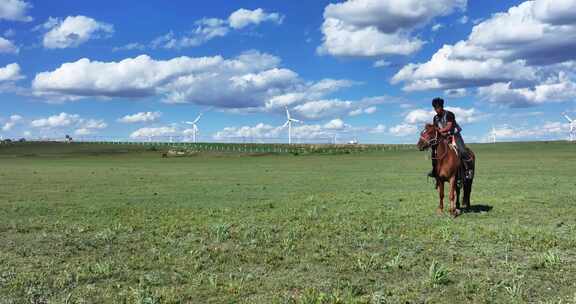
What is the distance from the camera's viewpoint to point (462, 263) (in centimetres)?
1113

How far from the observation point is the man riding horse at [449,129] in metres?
18.5

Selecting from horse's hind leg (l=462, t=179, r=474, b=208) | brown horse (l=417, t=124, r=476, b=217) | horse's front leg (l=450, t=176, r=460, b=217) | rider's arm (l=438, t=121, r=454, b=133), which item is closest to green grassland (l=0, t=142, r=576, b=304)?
horse's hind leg (l=462, t=179, r=474, b=208)

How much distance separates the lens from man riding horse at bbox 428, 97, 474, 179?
A: 18531 mm

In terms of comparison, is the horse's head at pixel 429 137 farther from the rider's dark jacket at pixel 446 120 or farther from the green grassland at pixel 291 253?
the green grassland at pixel 291 253

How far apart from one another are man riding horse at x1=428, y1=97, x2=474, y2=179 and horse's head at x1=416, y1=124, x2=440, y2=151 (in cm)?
19

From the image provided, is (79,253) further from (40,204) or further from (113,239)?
(40,204)

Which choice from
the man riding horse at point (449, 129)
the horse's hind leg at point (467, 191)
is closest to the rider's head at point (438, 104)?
the man riding horse at point (449, 129)

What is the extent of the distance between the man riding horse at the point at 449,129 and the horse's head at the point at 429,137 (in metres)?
0.19

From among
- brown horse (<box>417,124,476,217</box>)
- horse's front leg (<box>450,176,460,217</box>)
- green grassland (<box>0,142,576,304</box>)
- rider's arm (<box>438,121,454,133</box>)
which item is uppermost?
rider's arm (<box>438,121,454,133</box>)

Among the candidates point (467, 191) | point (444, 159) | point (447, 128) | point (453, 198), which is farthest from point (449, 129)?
point (467, 191)

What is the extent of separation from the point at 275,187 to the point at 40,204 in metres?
13.7

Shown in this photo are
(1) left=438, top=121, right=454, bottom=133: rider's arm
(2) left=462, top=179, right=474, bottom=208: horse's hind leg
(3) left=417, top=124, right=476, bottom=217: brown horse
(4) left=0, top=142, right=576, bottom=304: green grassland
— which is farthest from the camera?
(2) left=462, top=179, right=474, bottom=208: horse's hind leg

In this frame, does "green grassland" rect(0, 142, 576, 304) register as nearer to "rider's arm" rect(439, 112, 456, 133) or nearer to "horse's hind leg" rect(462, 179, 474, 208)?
"horse's hind leg" rect(462, 179, 474, 208)

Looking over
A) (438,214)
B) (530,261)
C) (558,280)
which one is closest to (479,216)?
→ (438,214)
